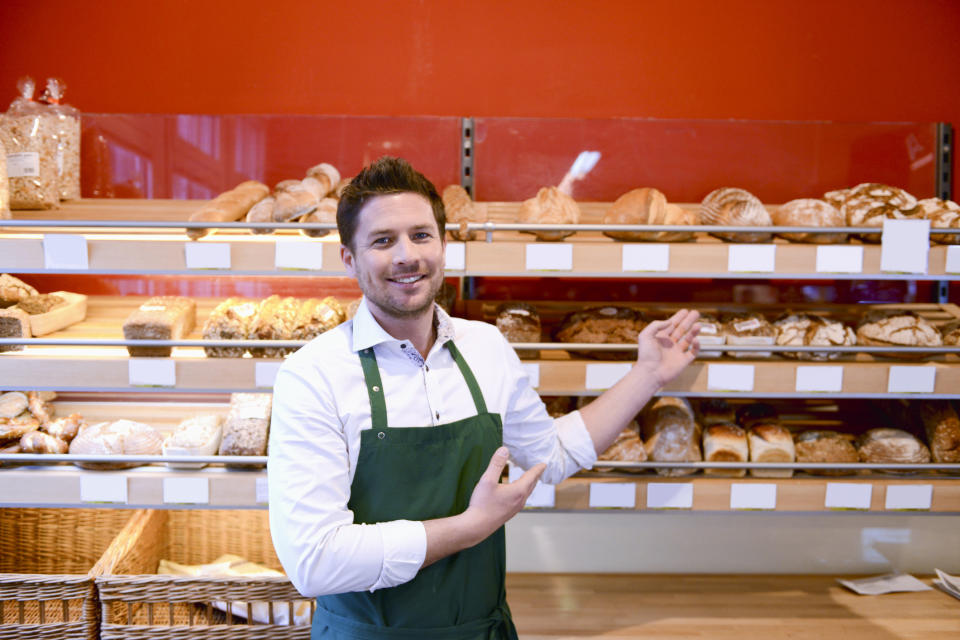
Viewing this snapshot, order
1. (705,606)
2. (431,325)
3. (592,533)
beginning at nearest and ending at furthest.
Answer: (431,325)
(705,606)
(592,533)

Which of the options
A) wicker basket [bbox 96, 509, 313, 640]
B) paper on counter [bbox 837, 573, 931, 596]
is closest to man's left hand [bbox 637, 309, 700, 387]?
paper on counter [bbox 837, 573, 931, 596]

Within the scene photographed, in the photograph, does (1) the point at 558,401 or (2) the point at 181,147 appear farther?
(2) the point at 181,147

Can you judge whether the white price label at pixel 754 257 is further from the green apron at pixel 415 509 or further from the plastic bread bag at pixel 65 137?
the plastic bread bag at pixel 65 137

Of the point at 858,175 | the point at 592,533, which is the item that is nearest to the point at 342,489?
the point at 592,533

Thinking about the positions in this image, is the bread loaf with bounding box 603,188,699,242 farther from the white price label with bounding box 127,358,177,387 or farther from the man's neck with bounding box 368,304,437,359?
the white price label with bounding box 127,358,177,387

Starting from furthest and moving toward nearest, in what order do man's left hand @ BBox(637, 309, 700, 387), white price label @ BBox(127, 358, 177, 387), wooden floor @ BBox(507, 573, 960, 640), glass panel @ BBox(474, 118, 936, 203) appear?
glass panel @ BBox(474, 118, 936, 203), wooden floor @ BBox(507, 573, 960, 640), white price label @ BBox(127, 358, 177, 387), man's left hand @ BBox(637, 309, 700, 387)

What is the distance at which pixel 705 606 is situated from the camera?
2.06m

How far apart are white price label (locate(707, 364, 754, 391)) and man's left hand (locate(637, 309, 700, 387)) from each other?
0.14m

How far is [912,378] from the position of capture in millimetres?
1858

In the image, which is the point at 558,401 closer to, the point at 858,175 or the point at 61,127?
the point at 858,175

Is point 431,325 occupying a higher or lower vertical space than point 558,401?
higher

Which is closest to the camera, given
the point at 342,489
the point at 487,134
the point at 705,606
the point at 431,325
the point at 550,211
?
the point at 342,489

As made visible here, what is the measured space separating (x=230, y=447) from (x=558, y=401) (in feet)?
2.95

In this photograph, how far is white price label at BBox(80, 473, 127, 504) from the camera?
184 centimetres
